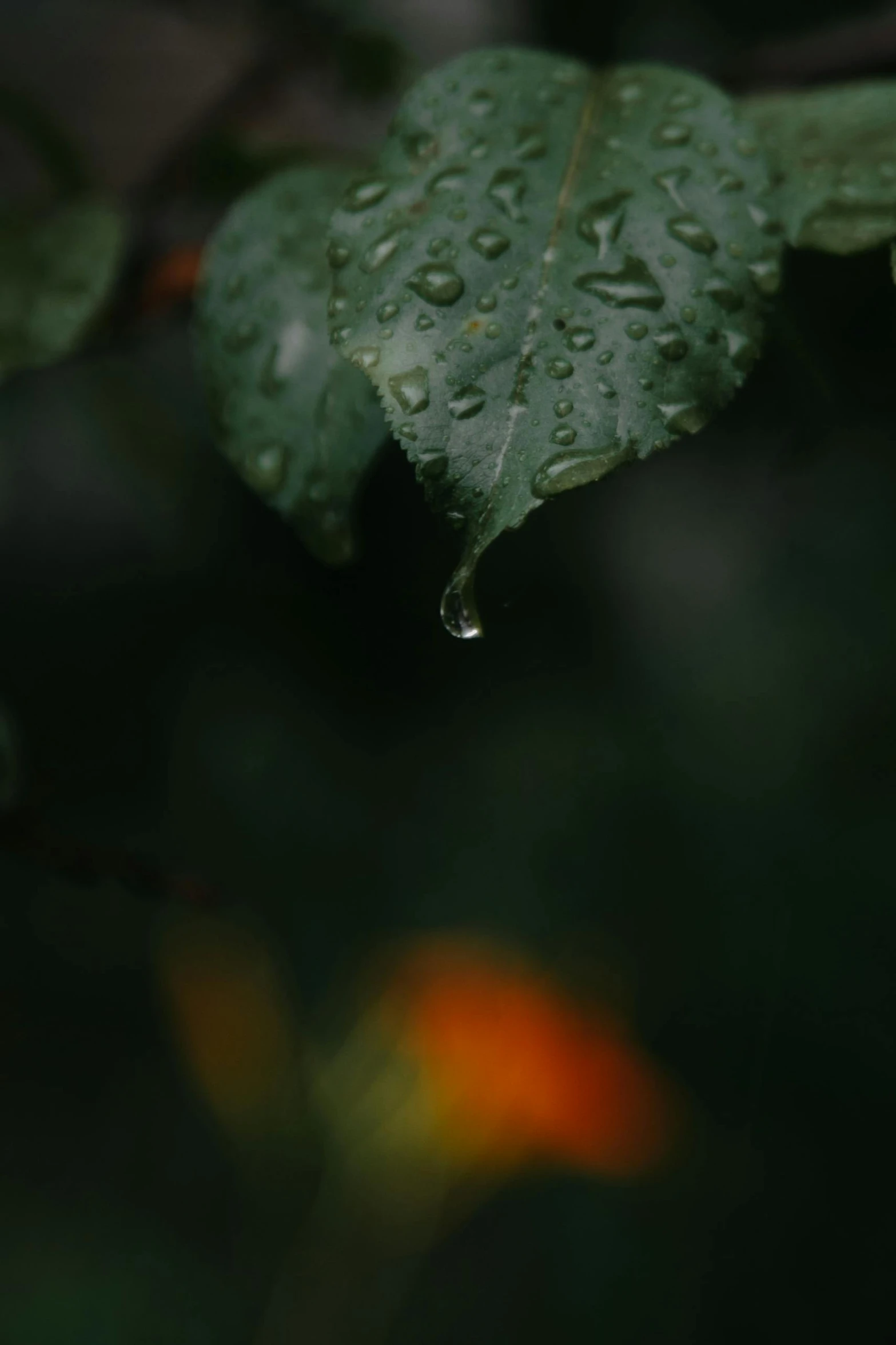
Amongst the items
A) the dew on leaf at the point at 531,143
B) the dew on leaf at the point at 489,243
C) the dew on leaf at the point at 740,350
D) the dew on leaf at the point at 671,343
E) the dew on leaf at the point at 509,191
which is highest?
the dew on leaf at the point at 531,143

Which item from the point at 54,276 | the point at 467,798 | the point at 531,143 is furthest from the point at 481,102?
the point at 467,798

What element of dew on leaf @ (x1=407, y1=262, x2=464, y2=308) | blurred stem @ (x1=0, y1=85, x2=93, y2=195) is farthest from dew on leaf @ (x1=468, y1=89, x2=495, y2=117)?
blurred stem @ (x1=0, y1=85, x2=93, y2=195)

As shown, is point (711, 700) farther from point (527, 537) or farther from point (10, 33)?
point (10, 33)

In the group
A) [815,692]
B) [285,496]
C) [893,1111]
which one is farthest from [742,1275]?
[285,496]

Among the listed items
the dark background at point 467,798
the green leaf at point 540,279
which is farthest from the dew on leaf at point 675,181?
the dark background at point 467,798

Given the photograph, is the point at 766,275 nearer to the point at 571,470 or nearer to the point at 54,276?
the point at 571,470

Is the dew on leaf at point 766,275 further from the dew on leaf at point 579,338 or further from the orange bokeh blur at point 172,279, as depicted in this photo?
the orange bokeh blur at point 172,279
